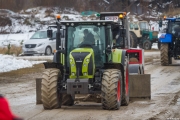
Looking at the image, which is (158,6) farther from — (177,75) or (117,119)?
(117,119)

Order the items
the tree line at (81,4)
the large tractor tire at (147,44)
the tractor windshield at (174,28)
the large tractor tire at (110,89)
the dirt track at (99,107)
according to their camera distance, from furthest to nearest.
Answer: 1. the tree line at (81,4)
2. the large tractor tire at (147,44)
3. the tractor windshield at (174,28)
4. the large tractor tire at (110,89)
5. the dirt track at (99,107)

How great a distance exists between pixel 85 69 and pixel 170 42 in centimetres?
1419

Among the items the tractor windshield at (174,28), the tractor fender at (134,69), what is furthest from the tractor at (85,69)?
the tractor windshield at (174,28)

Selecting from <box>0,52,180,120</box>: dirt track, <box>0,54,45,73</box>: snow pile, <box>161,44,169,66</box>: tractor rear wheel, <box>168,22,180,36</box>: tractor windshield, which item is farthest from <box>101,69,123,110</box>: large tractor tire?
<box>168,22,180,36</box>: tractor windshield

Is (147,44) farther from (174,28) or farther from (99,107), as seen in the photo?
(99,107)

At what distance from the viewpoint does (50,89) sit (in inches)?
409

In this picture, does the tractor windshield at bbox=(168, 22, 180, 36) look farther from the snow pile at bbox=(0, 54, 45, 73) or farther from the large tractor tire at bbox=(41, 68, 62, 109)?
the large tractor tire at bbox=(41, 68, 62, 109)

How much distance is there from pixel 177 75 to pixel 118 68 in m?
8.67

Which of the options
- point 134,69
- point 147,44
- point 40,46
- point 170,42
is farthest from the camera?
point 147,44

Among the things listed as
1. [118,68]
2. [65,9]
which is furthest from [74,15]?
[118,68]

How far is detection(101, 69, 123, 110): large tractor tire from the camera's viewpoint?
400 inches

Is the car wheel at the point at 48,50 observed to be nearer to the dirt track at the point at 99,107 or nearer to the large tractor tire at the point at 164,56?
the large tractor tire at the point at 164,56

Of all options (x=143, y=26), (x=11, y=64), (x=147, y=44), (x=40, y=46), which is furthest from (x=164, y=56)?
(x=143, y=26)

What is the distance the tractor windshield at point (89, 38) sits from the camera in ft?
35.6
